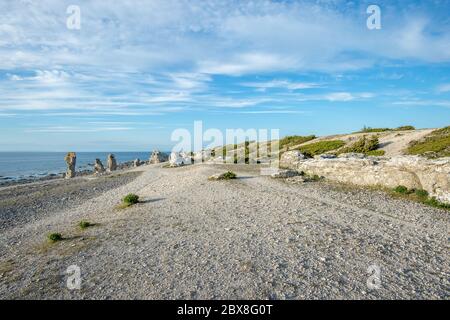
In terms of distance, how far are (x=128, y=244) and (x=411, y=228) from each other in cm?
1179

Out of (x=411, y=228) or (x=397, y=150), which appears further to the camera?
(x=397, y=150)

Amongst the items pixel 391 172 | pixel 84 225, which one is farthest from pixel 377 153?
pixel 84 225

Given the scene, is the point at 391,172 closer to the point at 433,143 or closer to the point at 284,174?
the point at 284,174

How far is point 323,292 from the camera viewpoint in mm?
8336

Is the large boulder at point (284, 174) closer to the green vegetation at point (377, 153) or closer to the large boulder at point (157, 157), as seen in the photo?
the green vegetation at point (377, 153)

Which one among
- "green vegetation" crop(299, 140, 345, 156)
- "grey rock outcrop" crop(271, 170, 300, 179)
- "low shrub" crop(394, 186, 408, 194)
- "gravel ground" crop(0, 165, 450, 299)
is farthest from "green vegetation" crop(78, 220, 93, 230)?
"green vegetation" crop(299, 140, 345, 156)

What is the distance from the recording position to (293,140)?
71.5 m

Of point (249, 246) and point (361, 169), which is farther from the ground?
point (361, 169)

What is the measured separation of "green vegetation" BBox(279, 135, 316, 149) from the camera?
67.9 meters

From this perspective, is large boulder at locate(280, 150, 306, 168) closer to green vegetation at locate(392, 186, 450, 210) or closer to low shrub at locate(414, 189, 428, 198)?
green vegetation at locate(392, 186, 450, 210)

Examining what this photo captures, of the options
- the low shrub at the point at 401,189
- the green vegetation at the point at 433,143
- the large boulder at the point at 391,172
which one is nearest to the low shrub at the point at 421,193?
the large boulder at the point at 391,172

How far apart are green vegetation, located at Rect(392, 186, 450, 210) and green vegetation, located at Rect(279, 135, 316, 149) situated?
46263mm
